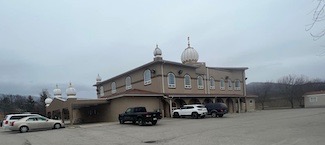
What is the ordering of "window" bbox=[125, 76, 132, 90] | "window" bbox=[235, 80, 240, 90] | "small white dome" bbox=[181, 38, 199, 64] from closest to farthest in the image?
"window" bbox=[125, 76, 132, 90] < "small white dome" bbox=[181, 38, 199, 64] < "window" bbox=[235, 80, 240, 90]

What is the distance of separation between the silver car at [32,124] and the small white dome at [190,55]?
2218 cm

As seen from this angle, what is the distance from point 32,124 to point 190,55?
2463 centimetres

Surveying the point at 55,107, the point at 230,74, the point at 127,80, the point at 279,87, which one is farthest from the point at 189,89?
the point at 279,87

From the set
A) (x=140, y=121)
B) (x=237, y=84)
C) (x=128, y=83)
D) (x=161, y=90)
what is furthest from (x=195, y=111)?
(x=237, y=84)

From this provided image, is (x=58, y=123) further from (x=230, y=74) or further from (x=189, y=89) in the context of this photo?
(x=230, y=74)

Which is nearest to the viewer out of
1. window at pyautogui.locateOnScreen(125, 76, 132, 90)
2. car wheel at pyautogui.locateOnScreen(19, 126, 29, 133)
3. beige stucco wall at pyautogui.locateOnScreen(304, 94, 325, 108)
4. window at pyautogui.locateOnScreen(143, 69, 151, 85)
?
car wheel at pyautogui.locateOnScreen(19, 126, 29, 133)

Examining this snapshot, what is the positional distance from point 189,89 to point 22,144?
26273 millimetres

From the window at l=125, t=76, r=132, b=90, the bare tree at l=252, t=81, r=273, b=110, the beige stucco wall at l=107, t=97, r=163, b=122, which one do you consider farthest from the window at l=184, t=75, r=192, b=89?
the bare tree at l=252, t=81, r=273, b=110

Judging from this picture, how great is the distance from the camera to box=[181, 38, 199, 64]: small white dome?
4259 cm

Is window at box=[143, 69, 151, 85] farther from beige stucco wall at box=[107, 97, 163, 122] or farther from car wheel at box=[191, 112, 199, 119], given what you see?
car wheel at box=[191, 112, 199, 119]

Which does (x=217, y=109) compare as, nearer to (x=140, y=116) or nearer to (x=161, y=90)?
(x=161, y=90)

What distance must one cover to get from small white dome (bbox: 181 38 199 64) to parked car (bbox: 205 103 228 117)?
1186cm

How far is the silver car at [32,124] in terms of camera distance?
77.6 feet

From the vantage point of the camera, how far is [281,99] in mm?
72125
